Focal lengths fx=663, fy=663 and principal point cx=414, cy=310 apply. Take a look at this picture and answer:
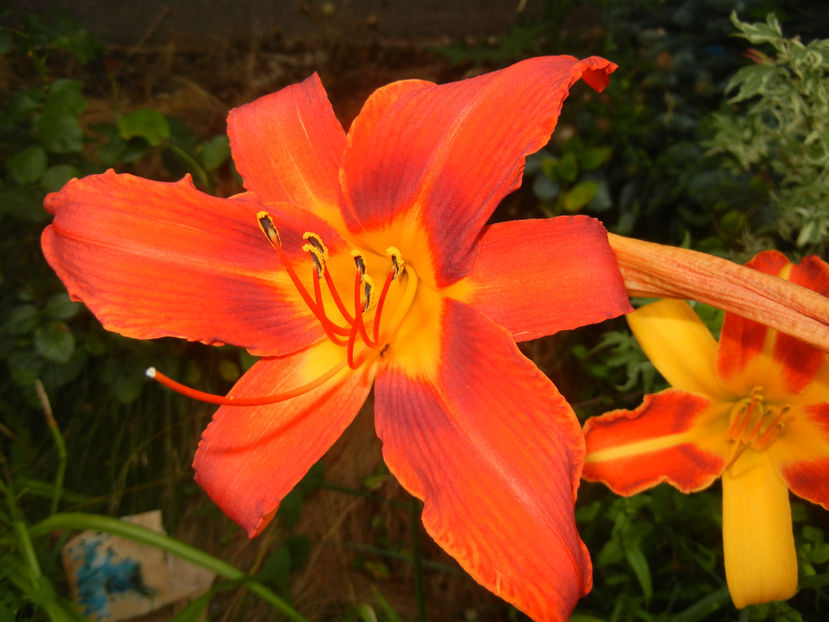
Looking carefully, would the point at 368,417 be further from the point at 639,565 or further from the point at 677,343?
the point at 677,343

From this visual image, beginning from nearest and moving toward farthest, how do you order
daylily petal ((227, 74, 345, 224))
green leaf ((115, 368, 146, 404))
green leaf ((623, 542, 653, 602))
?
1. daylily petal ((227, 74, 345, 224))
2. green leaf ((623, 542, 653, 602))
3. green leaf ((115, 368, 146, 404))

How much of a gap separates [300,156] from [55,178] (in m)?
0.79

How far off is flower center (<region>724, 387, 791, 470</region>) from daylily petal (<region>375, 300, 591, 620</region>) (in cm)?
44

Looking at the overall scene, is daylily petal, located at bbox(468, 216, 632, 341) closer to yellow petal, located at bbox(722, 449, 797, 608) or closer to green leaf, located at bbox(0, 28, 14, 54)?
yellow petal, located at bbox(722, 449, 797, 608)

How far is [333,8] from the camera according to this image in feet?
8.63

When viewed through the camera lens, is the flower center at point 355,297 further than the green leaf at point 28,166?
No

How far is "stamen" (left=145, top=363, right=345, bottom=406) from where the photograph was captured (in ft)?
2.27

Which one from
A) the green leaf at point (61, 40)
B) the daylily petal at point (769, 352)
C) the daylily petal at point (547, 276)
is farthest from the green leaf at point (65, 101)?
the daylily petal at point (769, 352)

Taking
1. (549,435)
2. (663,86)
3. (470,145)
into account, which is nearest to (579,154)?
(663,86)

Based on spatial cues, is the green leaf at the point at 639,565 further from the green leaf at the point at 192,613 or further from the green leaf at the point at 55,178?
the green leaf at the point at 55,178

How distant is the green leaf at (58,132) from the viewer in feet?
4.70

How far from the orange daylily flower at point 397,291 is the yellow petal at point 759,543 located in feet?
1.31

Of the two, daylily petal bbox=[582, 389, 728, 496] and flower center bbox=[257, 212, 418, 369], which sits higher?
flower center bbox=[257, 212, 418, 369]

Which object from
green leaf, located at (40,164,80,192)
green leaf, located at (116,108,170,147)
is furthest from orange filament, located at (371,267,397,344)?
green leaf, located at (40,164,80,192)
